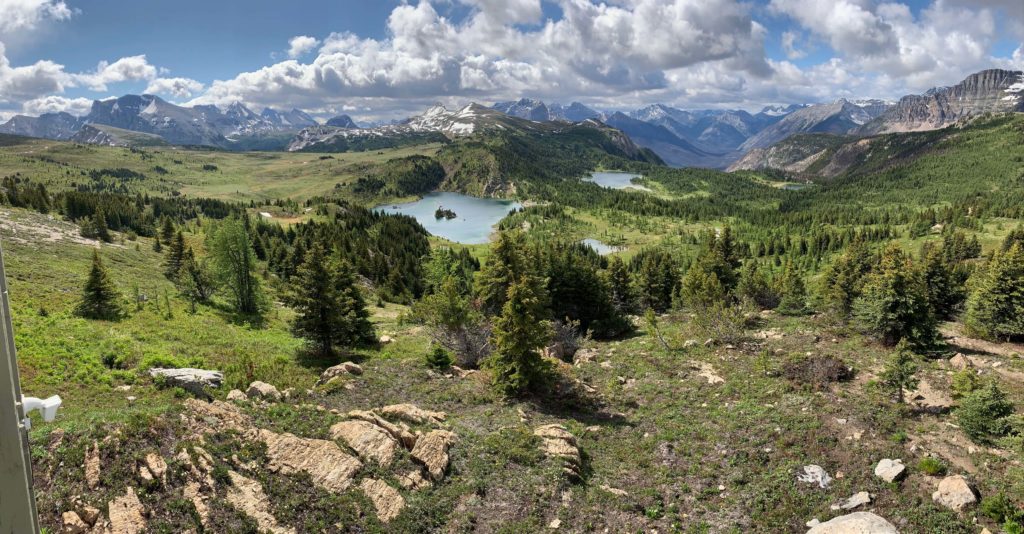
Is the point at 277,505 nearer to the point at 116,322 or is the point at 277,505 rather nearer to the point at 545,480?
the point at 545,480

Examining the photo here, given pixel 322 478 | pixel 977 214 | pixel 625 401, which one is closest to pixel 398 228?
pixel 625 401

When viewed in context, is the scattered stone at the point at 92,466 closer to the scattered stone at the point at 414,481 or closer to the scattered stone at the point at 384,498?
the scattered stone at the point at 384,498

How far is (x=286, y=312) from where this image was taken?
56.8m

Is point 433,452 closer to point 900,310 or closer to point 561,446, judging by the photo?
point 561,446

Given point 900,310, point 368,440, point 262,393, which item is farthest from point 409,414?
point 900,310

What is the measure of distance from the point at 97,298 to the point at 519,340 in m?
33.5

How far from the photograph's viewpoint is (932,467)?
17.2 metres

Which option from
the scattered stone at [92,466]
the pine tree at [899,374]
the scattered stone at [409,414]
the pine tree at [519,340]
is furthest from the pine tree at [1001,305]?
the scattered stone at [92,466]

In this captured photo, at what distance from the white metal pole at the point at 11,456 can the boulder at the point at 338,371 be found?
79.8 ft

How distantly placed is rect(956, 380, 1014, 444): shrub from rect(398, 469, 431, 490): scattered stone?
23271 mm

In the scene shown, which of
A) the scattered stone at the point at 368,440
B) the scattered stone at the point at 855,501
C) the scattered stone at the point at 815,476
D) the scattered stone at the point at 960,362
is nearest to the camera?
the scattered stone at the point at 855,501

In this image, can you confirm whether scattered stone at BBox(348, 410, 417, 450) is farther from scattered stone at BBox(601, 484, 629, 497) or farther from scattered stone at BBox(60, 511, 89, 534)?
scattered stone at BBox(60, 511, 89, 534)

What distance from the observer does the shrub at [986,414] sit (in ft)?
62.1

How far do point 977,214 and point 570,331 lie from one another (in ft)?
671
